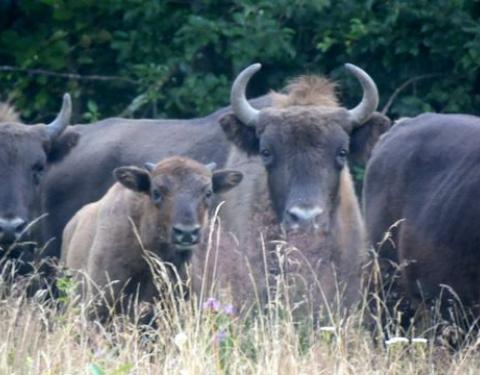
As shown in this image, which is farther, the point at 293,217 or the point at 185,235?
the point at 293,217

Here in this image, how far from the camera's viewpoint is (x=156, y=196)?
11.1 meters

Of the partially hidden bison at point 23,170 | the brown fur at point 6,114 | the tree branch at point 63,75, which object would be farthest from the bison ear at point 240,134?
the tree branch at point 63,75

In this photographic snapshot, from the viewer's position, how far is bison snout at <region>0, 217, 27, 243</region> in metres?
12.5

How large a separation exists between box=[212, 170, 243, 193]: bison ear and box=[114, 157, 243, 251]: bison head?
0.14 metres

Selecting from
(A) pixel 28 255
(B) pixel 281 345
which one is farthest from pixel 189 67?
(B) pixel 281 345

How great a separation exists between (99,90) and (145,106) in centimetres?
73

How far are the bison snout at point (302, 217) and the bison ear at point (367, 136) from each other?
1191 millimetres

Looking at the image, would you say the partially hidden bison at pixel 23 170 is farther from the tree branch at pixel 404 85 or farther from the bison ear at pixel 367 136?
the tree branch at pixel 404 85

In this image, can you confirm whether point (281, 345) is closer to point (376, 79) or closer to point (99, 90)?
point (376, 79)

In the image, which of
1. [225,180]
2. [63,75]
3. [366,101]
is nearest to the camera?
[225,180]

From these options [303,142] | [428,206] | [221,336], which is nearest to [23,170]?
[303,142]

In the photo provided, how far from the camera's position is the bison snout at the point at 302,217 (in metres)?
11.2

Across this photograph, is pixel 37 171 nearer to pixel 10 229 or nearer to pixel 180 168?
pixel 10 229

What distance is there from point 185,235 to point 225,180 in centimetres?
105
